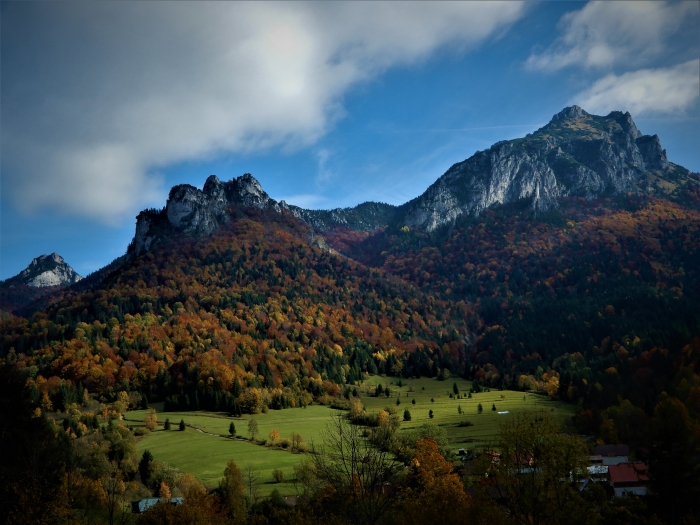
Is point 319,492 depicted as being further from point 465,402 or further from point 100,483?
point 465,402

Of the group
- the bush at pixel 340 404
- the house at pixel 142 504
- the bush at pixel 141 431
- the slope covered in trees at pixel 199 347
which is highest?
the slope covered in trees at pixel 199 347

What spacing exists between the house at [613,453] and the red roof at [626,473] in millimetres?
4748

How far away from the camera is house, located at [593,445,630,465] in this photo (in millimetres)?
61044

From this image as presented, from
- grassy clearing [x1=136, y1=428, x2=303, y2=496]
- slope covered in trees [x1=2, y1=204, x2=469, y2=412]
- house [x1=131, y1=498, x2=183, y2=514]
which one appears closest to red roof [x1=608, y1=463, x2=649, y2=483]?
grassy clearing [x1=136, y1=428, x2=303, y2=496]

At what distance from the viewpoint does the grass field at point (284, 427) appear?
72000mm

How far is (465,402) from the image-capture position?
123250mm

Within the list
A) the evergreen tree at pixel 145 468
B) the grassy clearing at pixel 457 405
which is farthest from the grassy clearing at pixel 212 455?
the grassy clearing at pixel 457 405

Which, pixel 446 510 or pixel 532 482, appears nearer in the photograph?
pixel 446 510

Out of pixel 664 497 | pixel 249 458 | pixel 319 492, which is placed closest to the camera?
pixel 664 497

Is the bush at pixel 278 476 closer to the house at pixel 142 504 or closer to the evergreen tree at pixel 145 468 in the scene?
the house at pixel 142 504

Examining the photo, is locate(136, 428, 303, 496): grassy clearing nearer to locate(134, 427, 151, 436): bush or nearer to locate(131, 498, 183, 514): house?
locate(134, 427, 151, 436): bush

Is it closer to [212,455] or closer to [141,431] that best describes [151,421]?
[141,431]

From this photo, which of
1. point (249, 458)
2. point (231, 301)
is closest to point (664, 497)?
point (249, 458)

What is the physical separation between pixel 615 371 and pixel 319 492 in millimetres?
92759
